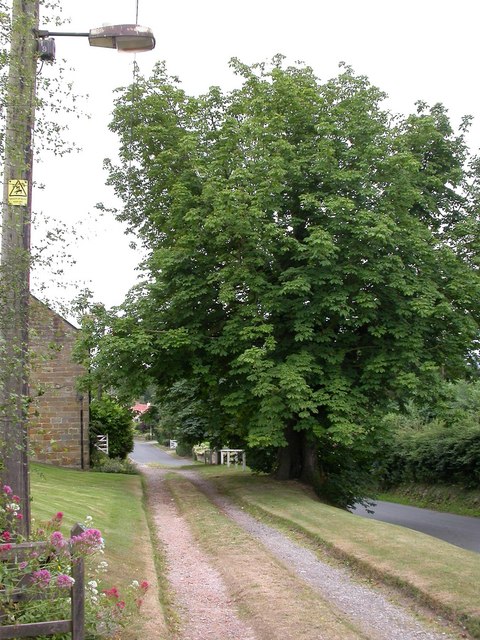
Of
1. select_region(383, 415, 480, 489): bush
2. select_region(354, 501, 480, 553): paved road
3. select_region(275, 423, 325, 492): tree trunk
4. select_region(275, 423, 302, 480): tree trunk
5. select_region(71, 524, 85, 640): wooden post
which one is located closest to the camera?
select_region(71, 524, 85, 640): wooden post

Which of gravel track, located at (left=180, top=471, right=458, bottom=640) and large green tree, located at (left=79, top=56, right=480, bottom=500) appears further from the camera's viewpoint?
large green tree, located at (left=79, top=56, right=480, bottom=500)

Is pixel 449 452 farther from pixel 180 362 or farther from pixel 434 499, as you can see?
pixel 180 362

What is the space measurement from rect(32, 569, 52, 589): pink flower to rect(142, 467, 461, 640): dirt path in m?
2.22

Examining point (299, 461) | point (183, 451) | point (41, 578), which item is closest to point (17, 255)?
point (41, 578)

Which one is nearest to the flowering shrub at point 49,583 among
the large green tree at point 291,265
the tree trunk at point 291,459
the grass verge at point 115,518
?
the grass verge at point 115,518

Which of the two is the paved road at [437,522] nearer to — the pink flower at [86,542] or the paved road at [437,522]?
the paved road at [437,522]

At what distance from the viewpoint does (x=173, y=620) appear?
7543 mm

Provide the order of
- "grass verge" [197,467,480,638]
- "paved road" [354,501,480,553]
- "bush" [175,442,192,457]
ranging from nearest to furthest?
"grass verge" [197,467,480,638] → "paved road" [354,501,480,553] → "bush" [175,442,192,457]

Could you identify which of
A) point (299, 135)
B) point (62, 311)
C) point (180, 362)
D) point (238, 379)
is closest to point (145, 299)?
point (180, 362)

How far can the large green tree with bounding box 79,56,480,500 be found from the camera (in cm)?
1816

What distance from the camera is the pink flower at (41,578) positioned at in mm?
5262

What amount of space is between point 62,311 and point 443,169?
65.2 ft

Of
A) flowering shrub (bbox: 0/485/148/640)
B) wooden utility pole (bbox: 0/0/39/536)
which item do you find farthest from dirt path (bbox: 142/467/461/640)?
wooden utility pole (bbox: 0/0/39/536)

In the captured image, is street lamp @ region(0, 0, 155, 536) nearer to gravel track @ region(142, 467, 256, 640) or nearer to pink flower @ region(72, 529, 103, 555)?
pink flower @ region(72, 529, 103, 555)
